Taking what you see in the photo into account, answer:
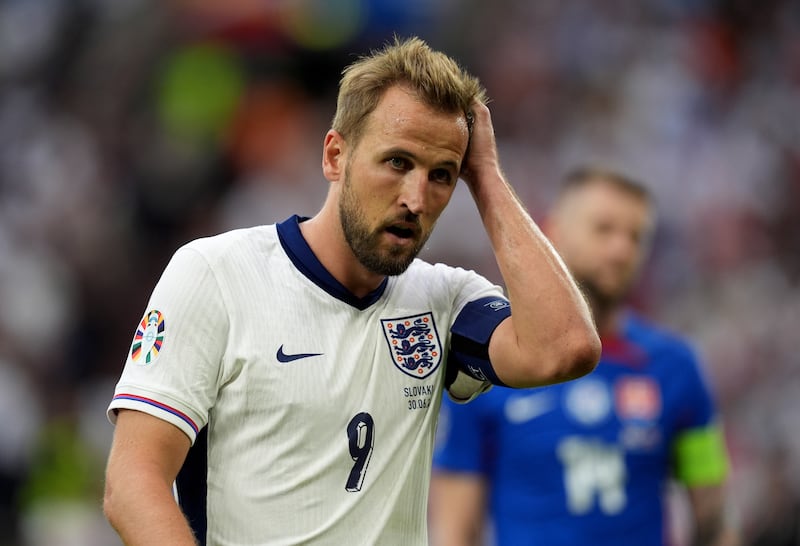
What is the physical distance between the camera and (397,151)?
3.24m

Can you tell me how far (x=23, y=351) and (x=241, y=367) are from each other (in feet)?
22.6

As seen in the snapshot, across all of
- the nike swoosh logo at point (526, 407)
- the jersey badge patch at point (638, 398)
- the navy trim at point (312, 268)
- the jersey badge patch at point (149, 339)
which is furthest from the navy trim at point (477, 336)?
the jersey badge patch at point (638, 398)

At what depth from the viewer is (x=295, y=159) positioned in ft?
36.0

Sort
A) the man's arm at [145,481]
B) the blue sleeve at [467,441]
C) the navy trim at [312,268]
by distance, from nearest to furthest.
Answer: the man's arm at [145,481] → the navy trim at [312,268] → the blue sleeve at [467,441]

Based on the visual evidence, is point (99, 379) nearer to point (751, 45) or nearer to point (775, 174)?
point (775, 174)

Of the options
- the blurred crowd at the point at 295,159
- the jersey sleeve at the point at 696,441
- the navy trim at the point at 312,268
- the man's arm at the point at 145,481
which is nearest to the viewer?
the man's arm at the point at 145,481

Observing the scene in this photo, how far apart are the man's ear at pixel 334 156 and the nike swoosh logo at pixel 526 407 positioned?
2154 mm

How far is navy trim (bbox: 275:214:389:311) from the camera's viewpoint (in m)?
3.37

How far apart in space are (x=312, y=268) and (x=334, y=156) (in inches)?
12.1

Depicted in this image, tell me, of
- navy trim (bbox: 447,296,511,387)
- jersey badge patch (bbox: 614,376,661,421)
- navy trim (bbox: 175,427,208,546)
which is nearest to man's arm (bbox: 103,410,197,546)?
navy trim (bbox: 175,427,208,546)

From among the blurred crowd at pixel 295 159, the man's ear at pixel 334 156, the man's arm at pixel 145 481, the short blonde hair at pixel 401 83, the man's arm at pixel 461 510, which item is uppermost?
the blurred crowd at pixel 295 159

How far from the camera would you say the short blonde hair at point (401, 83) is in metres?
3.29

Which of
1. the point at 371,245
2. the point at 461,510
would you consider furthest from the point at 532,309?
the point at 461,510

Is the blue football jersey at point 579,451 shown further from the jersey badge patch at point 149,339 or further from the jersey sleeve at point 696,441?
the jersey badge patch at point 149,339
